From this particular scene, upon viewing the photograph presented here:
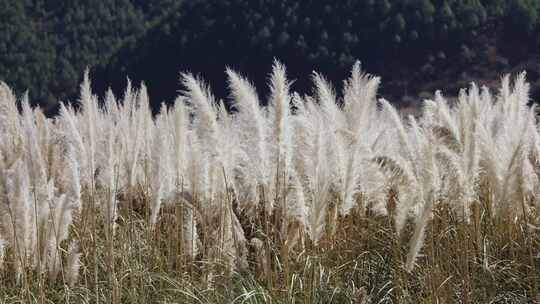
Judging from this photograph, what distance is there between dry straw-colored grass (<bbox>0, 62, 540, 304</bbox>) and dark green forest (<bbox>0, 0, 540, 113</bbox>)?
60.3 metres

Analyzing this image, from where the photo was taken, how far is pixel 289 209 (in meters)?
3.62

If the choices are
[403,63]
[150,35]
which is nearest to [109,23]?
[150,35]

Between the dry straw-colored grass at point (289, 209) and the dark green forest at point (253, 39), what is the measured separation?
60.3 meters

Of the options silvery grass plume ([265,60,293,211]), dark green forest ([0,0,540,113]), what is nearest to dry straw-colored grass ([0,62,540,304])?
silvery grass plume ([265,60,293,211])

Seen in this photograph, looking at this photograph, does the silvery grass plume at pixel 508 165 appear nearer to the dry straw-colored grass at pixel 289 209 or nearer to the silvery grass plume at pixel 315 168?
the dry straw-colored grass at pixel 289 209

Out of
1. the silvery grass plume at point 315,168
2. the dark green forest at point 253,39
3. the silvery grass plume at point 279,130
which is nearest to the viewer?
the silvery grass plume at point 315,168

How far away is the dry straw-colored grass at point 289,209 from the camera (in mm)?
3352

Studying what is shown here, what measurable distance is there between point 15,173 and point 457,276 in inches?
75.7

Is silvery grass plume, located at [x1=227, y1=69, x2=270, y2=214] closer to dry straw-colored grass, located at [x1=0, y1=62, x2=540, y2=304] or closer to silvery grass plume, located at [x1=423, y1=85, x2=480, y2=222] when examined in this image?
dry straw-colored grass, located at [x1=0, y1=62, x2=540, y2=304]

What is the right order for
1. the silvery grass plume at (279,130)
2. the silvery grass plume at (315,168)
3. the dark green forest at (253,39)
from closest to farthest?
the silvery grass plume at (315,168)
the silvery grass plume at (279,130)
the dark green forest at (253,39)

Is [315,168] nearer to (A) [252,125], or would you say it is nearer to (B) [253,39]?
(A) [252,125]

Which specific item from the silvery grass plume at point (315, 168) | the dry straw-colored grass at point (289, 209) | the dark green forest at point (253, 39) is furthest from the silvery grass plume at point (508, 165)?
the dark green forest at point (253, 39)

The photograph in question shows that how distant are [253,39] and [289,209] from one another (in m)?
72.3

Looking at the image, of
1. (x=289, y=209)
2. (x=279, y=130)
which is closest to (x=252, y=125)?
(x=279, y=130)
